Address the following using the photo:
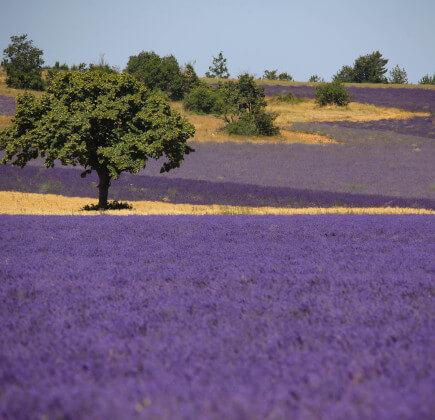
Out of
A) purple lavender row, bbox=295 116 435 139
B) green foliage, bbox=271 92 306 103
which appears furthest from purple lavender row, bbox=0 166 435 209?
green foliage, bbox=271 92 306 103

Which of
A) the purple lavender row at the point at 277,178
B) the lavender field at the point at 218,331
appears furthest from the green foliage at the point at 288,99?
the lavender field at the point at 218,331

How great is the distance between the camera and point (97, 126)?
14555 millimetres

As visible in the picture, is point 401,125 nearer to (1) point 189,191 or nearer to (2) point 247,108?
(2) point 247,108

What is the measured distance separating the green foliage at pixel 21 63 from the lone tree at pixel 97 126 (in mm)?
46315

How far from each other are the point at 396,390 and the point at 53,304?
9.51ft

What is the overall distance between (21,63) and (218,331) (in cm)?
6449

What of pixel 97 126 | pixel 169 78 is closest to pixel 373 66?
pixel 169 78

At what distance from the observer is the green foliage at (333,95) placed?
54.1m

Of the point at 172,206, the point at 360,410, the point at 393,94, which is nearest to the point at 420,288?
the point at 360,410

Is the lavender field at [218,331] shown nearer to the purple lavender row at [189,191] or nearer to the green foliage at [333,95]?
the purple lavender row at [189,191]

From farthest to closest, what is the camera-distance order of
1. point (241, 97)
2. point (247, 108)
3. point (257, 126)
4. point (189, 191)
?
point (247, 108), point (241, 97), point (257, 126), point (189, 191)

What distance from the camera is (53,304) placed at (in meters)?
3.83

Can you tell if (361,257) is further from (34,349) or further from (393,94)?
(393,94)

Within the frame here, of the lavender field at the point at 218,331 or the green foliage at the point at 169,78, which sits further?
the green foliage at the point at 169,78
